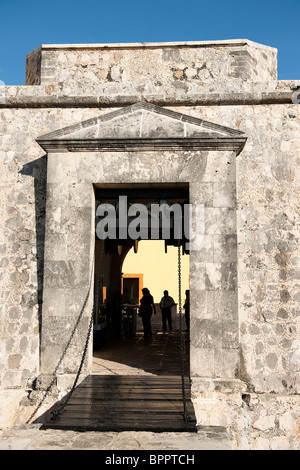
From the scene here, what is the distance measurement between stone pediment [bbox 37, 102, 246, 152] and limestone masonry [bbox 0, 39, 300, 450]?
13 millimetres

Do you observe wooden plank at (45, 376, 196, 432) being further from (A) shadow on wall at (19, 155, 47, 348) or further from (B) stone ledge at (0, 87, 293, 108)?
(B) stone ledge at (0, 87, 293, 108)

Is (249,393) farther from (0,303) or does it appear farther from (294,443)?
(0,303)

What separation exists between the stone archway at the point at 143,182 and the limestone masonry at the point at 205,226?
0.04 feet

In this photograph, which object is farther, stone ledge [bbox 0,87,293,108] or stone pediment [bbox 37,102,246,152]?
stone ledge [bbox 0,87,293,108]

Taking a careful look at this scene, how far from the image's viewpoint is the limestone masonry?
5.09 meters

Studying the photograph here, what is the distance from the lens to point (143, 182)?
5316mm

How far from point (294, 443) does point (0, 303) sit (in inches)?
154

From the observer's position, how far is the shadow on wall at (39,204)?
5.68 meters

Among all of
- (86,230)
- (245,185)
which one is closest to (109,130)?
(86,230)

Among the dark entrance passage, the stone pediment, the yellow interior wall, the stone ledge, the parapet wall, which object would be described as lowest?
the dark entrance passage

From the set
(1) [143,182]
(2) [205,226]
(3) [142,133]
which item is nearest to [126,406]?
(2) [205,226]

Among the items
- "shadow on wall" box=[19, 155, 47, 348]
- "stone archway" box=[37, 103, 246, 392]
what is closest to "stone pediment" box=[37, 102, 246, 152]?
"stone archway" box=[37, 103, 246, 392]

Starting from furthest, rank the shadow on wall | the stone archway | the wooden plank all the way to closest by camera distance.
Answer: the shadow on wall < the stone archway < the wooden plank

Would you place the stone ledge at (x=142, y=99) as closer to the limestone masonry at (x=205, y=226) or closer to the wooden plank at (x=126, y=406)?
the limestone masonry at (x=205, y=226)
